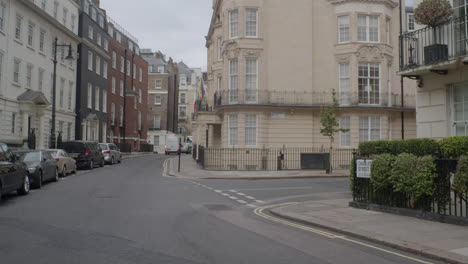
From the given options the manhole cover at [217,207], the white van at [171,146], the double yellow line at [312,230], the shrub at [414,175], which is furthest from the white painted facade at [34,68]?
the shrub at [414,175]

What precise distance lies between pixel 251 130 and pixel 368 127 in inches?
334

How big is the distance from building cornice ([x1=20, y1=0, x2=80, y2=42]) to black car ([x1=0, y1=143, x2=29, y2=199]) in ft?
72.9

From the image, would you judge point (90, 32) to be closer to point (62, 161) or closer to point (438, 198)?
point (62, 161)

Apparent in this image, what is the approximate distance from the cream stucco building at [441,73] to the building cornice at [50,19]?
93.9 ft

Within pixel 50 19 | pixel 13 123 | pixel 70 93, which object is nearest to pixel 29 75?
pixel 13 123

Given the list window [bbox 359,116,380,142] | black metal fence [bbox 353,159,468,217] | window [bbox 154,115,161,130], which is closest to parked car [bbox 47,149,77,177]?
black metal fence [bbox 353,159,468,217]

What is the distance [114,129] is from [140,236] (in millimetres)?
48904

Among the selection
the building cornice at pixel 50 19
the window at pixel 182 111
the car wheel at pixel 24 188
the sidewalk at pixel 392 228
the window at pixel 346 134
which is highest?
the building cornice at pixel 50 19

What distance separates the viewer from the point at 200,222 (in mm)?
9820

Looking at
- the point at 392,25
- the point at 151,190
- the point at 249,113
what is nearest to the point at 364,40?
the point at 392,25

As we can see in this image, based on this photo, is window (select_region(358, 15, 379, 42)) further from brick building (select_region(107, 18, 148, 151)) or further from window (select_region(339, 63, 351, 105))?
brick building (select_region(107, 18, 148, 151))

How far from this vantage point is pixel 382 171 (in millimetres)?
11266

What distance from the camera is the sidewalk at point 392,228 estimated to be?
7082mm

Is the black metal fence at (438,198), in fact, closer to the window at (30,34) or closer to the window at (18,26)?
the window at (18,26)
